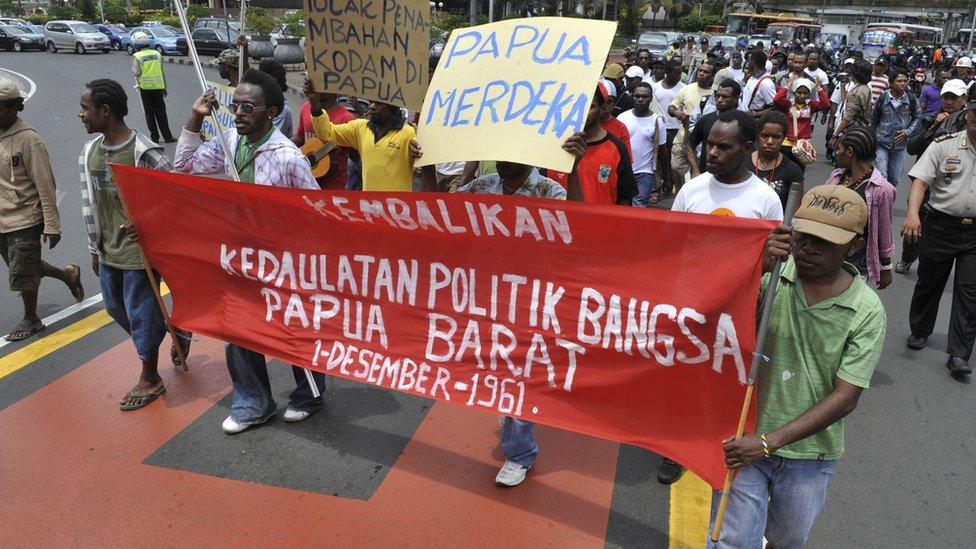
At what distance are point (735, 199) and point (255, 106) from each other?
2.45 meters

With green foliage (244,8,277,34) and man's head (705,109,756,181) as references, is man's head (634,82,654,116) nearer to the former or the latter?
man's head (705,109,756,181)

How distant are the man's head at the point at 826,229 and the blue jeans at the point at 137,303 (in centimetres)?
355

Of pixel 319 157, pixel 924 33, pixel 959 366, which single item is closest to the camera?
pixel 959 366

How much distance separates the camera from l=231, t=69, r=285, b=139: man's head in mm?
3613

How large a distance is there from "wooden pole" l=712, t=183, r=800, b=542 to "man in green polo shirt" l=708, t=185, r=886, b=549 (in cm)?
4

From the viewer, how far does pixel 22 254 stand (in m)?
5.00

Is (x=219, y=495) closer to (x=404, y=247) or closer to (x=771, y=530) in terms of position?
(x=404, y=247)

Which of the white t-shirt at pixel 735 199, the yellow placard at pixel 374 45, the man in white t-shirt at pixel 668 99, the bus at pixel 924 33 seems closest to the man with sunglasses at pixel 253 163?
the yellow placard at pixel 374 45

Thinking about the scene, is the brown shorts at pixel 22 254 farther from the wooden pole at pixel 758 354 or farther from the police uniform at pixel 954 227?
the police uniform at pixel 954 227

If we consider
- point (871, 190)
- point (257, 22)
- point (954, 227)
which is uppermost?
point (257, 22)

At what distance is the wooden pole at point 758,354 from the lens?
220 cm

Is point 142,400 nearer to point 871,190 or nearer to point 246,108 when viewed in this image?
point 246,108

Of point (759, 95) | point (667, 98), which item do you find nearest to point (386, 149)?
point (667, 98)

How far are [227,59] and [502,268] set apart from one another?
5651 mm
